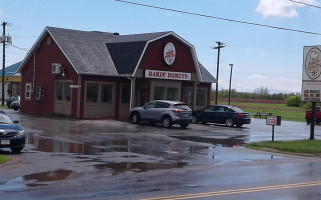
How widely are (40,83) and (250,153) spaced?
21.5 m

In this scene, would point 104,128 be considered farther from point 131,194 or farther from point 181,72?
point 131,194

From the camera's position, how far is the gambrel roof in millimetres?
Result: 33375

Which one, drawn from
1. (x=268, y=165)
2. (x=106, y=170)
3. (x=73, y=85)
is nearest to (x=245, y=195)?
(x=106, y=170)

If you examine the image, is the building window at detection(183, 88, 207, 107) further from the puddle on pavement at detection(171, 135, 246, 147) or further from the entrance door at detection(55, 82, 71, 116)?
the puddle on pavement at detection(171, 135, 246, 147)

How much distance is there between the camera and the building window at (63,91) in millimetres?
33719

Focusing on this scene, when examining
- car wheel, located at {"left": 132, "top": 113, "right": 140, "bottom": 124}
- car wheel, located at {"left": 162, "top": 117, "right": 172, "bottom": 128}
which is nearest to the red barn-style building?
car wheel, located at {"left": 132, "top": 113, "right": 140, "bottom": 124}

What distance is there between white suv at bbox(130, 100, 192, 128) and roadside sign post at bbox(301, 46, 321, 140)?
24.7ft

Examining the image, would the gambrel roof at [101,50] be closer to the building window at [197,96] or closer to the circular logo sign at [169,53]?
the circular logo sign at [169,53]

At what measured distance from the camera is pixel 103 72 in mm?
33344

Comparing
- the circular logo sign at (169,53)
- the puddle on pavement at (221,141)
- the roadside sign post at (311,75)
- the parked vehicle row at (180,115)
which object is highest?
the circular logo sign at (169,53)

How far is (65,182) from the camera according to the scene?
11258 mm

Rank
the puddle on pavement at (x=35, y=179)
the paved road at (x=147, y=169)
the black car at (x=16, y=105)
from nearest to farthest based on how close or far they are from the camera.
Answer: the paved road at (x=147, y=169), the puddle on pavement at (x=35, y=179), the black car at (x=16, y=105)

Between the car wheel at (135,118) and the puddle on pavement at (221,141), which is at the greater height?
the car wheel at (135,118)

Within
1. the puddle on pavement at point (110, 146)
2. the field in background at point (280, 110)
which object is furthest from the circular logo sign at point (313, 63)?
the field in background at point (280, 110)
